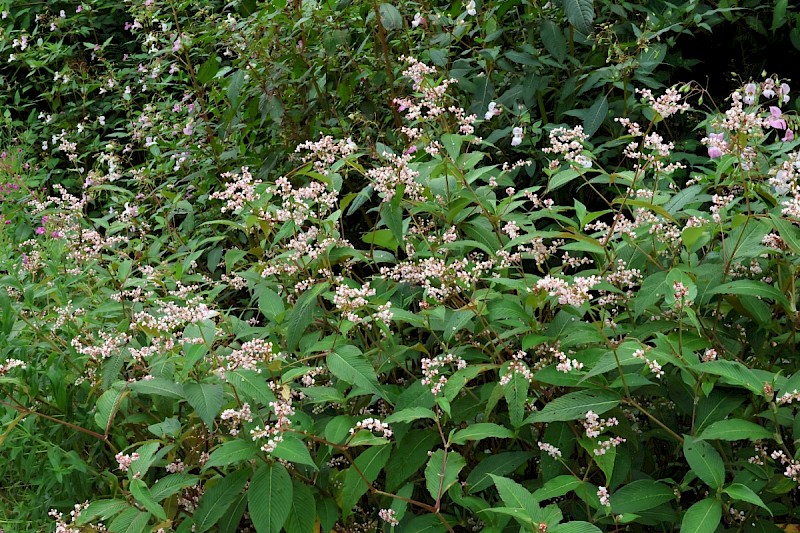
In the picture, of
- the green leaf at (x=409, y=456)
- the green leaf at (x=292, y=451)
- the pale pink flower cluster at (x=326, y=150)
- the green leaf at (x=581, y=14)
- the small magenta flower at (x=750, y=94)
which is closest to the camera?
the green leaf at (x=292, y=451)

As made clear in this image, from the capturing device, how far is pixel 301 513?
171 centimetres

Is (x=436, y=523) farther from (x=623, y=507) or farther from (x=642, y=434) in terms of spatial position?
(x=642, y=434)

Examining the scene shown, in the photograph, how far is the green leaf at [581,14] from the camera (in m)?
3.15

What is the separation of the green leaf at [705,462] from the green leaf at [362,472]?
588 millimetres

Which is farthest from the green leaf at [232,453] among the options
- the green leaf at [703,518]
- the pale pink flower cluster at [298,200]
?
the green leaf at [703,518]


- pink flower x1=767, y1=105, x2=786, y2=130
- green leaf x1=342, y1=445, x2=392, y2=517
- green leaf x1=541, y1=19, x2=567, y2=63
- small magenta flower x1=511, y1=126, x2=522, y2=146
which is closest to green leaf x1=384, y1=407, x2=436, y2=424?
green leaf x1=342, y1=445, x2=392, y2=517

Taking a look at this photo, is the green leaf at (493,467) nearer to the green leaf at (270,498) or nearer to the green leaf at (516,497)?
the green leaf at (516,497)

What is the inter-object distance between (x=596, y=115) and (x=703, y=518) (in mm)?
2019

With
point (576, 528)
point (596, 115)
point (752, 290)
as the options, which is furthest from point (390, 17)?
point (576, 528)

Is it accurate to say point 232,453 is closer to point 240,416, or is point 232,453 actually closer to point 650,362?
point 240,416

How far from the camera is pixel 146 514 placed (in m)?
1.69

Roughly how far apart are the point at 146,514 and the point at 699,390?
1.12m

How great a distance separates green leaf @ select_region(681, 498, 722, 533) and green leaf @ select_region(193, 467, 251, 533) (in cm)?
85

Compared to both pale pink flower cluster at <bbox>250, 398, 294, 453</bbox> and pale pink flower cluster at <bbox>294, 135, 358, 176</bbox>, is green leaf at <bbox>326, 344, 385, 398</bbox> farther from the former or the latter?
pale pink flower cluster at <bbox>294, 135, 358, 176</bbox>
